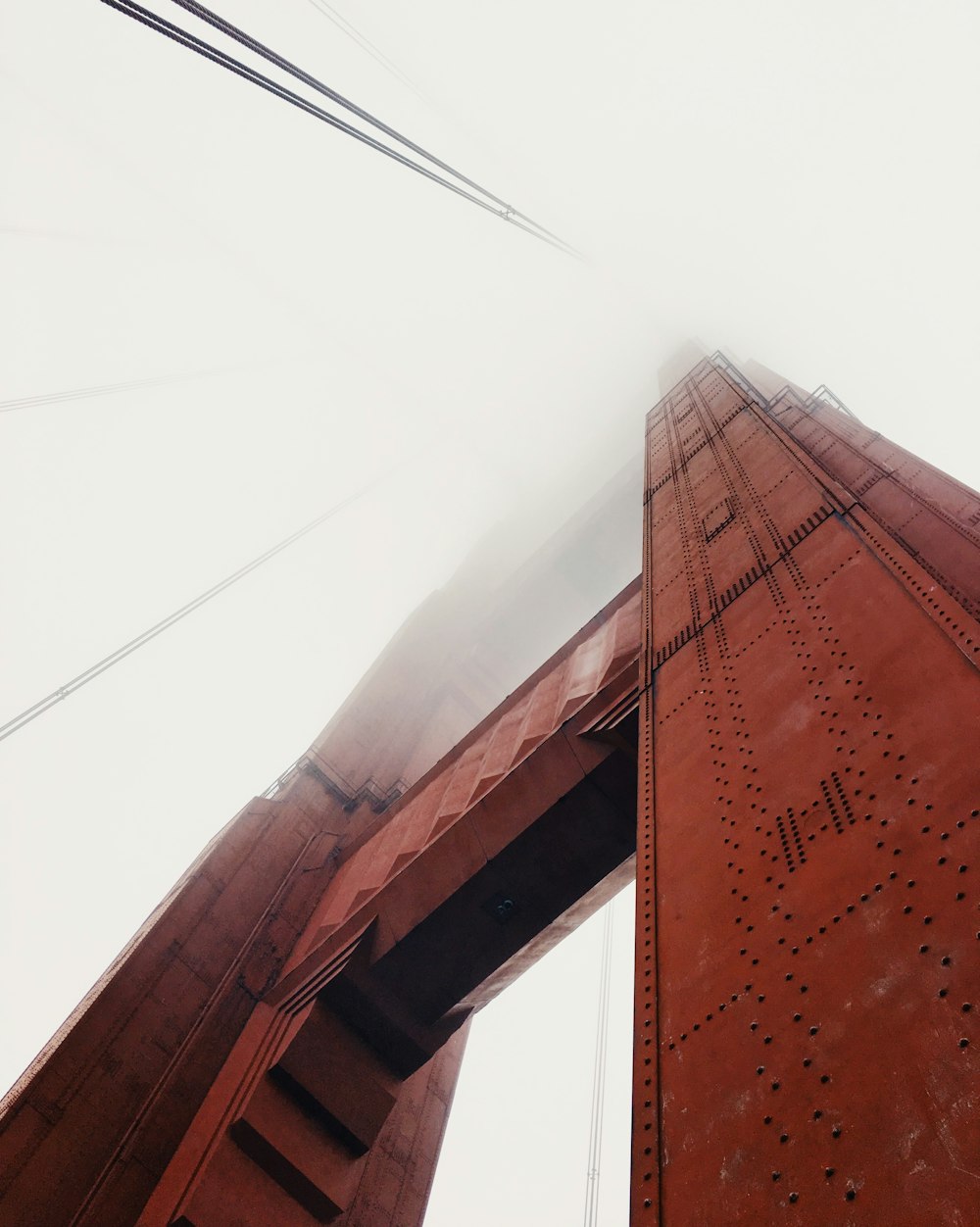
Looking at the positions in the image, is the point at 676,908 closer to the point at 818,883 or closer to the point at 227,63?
the point at 818,883

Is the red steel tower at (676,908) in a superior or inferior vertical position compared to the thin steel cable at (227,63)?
inferior

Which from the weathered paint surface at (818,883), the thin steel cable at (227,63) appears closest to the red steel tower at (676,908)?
the weathered paint surface at (818,883)

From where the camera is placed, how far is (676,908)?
131 inches

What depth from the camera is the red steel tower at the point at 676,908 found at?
85.7 inches

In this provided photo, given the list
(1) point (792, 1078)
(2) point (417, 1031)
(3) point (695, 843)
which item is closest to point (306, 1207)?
(2) point (417, 1031)

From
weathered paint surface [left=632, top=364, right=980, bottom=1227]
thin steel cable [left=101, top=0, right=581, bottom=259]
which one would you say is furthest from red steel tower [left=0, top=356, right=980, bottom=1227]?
thin steel cable [left=101, top=0, right=581, bottom=259]

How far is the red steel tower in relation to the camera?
2.18 m

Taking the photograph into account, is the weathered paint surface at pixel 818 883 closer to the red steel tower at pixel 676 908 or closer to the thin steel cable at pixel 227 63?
the red steel tower at pixel 676 908

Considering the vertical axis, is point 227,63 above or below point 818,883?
above

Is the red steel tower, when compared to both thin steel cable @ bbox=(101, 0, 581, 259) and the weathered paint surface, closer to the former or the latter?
the weathered paint surface

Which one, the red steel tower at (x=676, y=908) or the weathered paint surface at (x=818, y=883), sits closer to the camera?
the weathered paint surface at (x=818, y=883)

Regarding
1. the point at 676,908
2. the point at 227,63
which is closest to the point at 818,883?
the point at 676,908

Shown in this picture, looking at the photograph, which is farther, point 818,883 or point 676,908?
point 676,908

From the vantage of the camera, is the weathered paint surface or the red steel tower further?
the red steel tower
